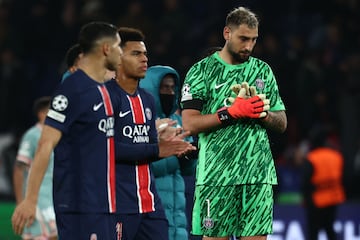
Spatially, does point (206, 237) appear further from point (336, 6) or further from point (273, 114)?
point (336, 6)

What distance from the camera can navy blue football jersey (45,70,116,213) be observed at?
7.22m

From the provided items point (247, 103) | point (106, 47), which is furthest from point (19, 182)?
point (106, 47)

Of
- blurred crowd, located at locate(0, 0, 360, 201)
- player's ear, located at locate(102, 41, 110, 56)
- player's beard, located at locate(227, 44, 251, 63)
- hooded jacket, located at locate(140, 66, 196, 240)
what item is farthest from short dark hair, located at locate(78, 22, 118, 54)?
blurred crowd, located at locate(0, 0, 360, 201)

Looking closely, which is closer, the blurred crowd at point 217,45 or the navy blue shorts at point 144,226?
the navy blue shorts at point 144,226

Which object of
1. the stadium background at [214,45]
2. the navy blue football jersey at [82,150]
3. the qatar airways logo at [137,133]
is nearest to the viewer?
the navy blue football jersey at [82,150]

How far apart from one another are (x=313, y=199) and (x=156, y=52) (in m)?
3.48

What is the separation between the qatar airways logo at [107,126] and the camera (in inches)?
289

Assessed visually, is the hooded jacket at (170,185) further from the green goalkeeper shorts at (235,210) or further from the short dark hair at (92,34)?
the short dark hair at (92,34)

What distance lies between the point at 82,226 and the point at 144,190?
89 centimetres

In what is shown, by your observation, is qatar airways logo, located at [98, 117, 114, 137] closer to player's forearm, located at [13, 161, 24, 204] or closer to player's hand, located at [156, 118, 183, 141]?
player's hand, located at [156, 118, 183, 141]

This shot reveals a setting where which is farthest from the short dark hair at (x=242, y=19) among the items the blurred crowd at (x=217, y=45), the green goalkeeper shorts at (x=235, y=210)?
the blurred crowd at (x=217, y=45)

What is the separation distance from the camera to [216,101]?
27.9 ft

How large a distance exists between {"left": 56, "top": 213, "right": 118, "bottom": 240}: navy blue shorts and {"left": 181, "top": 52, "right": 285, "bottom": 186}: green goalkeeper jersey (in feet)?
4.45

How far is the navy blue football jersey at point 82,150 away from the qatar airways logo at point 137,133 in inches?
27.0
